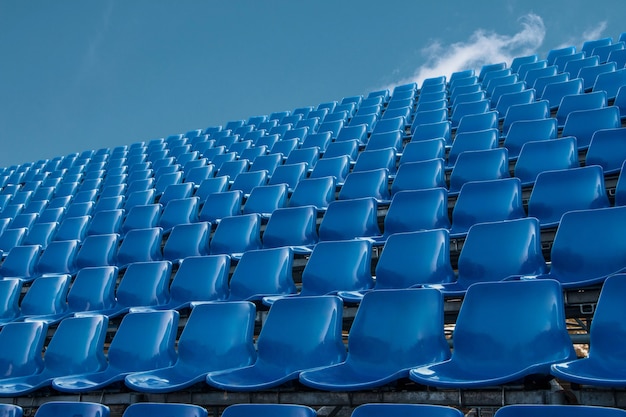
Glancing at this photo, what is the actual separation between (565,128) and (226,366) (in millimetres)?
2766

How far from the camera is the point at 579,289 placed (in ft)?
6.89

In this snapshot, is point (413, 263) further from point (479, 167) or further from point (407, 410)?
point (407, 410)

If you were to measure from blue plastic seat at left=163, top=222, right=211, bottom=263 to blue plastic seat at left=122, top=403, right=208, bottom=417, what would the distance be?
6.44ft

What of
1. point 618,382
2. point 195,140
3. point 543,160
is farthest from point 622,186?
point 195,140

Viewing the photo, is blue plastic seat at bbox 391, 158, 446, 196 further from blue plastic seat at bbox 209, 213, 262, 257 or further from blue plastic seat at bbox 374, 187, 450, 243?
blue plastic seat at bbox 209, 213, 262, 257

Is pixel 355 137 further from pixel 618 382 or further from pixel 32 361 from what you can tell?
pixel 618 382

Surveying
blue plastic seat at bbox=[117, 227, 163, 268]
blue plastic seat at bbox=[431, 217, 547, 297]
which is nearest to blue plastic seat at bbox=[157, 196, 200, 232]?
blue plastic seat at bbox=[117, 227, 163, 268]

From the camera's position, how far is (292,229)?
3.36 m

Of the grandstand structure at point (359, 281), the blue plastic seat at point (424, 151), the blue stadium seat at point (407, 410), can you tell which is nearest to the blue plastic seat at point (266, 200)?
the grandstand structure at point (359, 281)

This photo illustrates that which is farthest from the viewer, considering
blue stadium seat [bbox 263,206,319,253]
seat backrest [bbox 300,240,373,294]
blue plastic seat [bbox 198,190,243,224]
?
blue plastic seat [bbox 198,190,243,224]

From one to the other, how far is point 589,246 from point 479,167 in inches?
52.3

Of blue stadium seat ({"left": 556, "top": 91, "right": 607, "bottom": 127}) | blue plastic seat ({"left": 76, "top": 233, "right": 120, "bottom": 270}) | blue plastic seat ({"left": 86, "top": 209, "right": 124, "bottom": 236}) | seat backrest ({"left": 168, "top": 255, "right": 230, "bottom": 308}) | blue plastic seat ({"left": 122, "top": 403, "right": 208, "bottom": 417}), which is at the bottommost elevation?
blue plastic seat ({"left": 122, "top": 403, "right": 208, "bottom": 417})

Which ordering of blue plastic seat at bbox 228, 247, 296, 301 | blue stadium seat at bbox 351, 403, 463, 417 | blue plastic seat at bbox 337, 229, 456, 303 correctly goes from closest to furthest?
blue stadium seat at bbox 351, 403, 463, 417
blue plastic seat at bbox 337, 229, 456, 303
blue plastic seat at bbox 228, 247, 296, 301

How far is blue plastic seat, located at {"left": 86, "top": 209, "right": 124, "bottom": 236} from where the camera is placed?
446 centimetres
